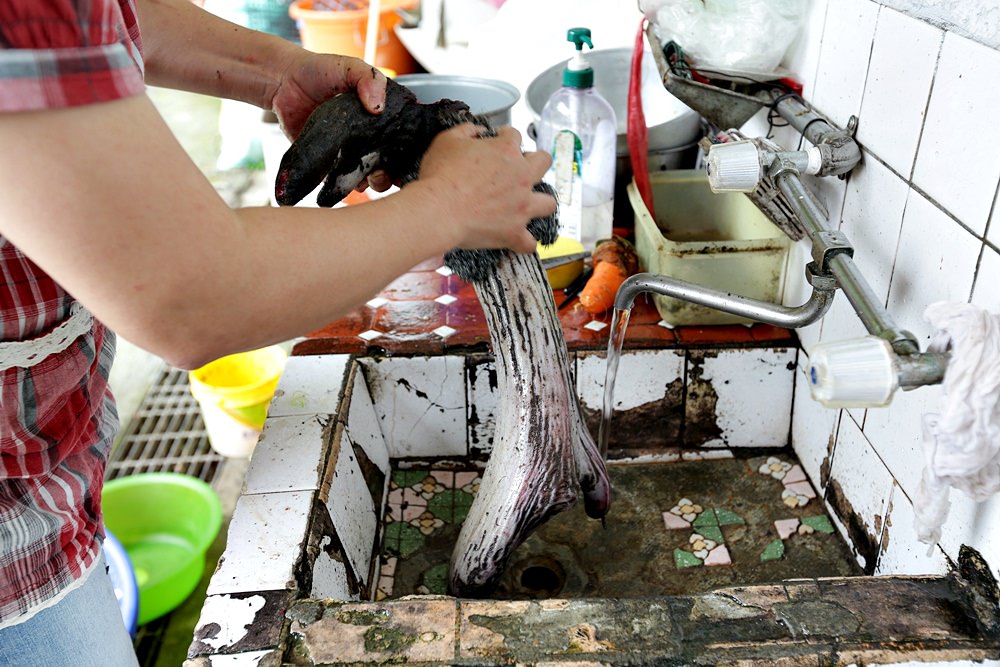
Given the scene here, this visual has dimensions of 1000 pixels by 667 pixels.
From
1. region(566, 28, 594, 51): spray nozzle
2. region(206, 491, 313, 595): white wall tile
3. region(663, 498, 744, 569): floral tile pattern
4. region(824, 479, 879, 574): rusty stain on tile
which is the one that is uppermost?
region(566, 28, 594, 51): spray nozzle

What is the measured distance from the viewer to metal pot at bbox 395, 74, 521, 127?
6.18 feet

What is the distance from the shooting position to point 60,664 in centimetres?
94

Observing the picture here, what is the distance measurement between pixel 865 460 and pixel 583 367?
49 cm

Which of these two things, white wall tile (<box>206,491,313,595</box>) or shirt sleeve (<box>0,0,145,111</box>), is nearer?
shirt sleeve (<box>0,0,145,111</box>)

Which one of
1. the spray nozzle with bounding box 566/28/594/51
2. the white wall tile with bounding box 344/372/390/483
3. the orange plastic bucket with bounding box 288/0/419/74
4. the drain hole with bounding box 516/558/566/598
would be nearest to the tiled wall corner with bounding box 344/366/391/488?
the white wall tile with bounding box 344/372/390/483

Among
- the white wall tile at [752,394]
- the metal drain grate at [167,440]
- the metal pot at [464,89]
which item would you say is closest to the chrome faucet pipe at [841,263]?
the white wall tile at [752,394]

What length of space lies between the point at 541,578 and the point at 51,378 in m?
0.78

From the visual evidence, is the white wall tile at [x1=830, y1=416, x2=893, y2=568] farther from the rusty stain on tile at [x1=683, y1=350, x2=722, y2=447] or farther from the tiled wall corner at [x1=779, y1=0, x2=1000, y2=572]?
the rusty stain on tile at [x1=683, y1=350, x2=722, y2=447]

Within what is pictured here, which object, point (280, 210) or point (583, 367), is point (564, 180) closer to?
point (583, 367)

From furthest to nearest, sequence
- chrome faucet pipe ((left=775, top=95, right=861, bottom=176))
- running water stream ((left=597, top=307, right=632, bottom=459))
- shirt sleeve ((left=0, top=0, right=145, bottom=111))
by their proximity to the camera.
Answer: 1. running water stream ((left=597, top=307, right=632, bottom=459))
2. chrome faucet pipe ((left=775, top=95, right=861, bottom=176))
3. shirt sleeve ((left=0, top=0, right=145, bottom=111))

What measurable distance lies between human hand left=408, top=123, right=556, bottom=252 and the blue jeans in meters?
0.66

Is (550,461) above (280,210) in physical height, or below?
below

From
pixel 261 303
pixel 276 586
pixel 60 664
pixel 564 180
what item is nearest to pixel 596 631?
pixel 276 586

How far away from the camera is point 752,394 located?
4.69ft
